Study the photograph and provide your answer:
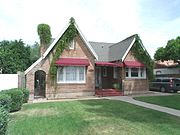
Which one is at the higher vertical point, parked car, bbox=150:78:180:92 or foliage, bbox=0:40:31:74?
foliage, bbox=0:40:31:74

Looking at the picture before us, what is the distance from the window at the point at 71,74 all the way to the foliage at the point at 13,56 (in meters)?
9.82

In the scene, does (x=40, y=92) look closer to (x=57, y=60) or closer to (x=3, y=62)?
(x=57, y=60)

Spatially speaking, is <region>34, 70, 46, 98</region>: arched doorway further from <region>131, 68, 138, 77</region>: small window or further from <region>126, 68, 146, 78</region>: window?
<region>131, 68, 138, 77</region>: small window

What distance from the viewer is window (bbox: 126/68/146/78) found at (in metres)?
28.0

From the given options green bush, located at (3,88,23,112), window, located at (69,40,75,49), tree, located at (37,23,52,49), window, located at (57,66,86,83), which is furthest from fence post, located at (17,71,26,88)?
green bush, located at (3,88,23,112)

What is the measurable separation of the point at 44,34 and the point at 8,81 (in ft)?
23.7

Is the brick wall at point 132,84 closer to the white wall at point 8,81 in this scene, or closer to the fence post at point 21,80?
the fence post at point 21,80

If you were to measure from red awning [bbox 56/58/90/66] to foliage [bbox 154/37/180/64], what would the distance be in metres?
25.4

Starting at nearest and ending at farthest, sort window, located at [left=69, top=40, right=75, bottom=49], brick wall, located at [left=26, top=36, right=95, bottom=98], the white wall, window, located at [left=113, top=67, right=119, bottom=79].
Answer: the white wall → brick wall, located at [left=26, top=36, right=95, bottom=98] → window, located at [left=69, top=40, right=75, bottom=49] → window, located at [left=113, top=67, right=119, bottom=79]

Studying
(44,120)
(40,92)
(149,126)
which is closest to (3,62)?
(40,92)

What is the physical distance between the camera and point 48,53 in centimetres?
2402

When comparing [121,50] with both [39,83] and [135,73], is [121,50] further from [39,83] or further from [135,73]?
[39,83]

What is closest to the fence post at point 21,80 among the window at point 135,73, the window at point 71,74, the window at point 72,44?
the window at point 71,74

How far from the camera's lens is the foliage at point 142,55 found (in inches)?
1104
